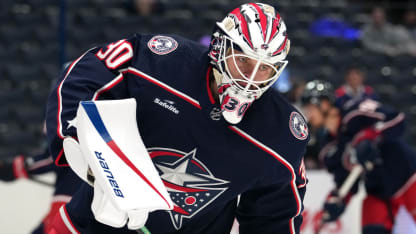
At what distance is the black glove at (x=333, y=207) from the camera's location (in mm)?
4320

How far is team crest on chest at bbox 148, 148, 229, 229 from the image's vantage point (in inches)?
79.4

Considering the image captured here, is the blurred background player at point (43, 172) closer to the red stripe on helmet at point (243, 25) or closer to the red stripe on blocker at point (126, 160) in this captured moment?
the red stripe on blocker at point (126, 160)

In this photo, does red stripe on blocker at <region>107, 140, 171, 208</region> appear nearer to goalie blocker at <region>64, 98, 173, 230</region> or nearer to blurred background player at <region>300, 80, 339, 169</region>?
goalie blocker at <region>64, 98, 173, 230</region>

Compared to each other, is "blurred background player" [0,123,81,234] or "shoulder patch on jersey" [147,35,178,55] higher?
"shoulder patch on jersey" [147,35,178,55]

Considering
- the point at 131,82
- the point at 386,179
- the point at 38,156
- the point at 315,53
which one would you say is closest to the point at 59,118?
the point at 131,82

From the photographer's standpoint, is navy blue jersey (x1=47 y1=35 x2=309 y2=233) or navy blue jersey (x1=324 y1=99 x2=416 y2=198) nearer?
navy blue jersey (x1=47 y1=35 x2=309 y2=233)

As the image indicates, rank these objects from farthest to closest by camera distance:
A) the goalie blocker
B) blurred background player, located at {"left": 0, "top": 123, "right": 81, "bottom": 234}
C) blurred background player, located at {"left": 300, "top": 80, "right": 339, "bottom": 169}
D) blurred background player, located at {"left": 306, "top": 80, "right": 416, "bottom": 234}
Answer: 1. blurred background player, located at {"left": 300, "top": 80, "right": 339, "bottom": 169}
2. blurred background player, located at {"left": 306, "top": 80, "right": 416, "bottom": 234}
3. blurred background player, located at {"left": 0, "top": 123, "right": 81, "bottom": 234}
4. the goalie blocker

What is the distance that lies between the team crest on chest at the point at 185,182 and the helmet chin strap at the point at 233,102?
17 centimetres

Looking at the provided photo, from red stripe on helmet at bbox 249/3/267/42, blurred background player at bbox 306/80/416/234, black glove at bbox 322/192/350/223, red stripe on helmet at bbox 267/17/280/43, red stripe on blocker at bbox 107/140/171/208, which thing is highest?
red stripe on helmet at bbox 249/3/267/42

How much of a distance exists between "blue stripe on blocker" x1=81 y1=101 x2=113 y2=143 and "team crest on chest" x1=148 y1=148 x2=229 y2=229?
0.23 metres

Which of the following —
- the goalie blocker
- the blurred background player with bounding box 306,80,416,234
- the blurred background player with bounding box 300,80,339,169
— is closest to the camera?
the goalie blocker

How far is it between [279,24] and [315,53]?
16.8ft

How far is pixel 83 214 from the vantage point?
2.03 m

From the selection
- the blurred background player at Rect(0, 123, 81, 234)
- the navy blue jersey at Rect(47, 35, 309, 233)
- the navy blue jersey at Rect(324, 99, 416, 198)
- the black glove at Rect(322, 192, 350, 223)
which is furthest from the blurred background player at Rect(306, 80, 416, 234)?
the navy blue jersey at Rect(47, 35, 309, 233)
